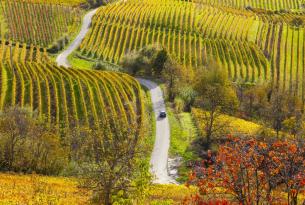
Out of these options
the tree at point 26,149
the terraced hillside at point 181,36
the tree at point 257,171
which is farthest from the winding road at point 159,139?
the terraced hillside at point 181,36

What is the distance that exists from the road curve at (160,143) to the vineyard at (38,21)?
50.9 m

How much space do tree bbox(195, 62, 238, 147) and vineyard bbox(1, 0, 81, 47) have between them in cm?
5727

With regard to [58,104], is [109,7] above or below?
above

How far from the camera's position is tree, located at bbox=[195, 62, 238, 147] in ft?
229

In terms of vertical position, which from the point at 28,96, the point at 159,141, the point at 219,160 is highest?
the point at 219,160

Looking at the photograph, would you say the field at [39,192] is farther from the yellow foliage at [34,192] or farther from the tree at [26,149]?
the tree at [26,149]

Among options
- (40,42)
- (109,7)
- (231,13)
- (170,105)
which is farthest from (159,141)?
(231,13)

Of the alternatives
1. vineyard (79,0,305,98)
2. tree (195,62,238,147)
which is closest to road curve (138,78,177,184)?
tree (195,62,238,147)

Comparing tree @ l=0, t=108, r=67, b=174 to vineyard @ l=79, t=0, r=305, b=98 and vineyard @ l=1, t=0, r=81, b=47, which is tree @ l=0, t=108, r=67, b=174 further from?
vineyard @ l=1, t=0, r=81, b=47

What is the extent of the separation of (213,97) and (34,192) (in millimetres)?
Answer: 46009

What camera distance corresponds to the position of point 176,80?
91.1m

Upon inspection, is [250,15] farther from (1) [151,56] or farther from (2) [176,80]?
(2) [176,80]

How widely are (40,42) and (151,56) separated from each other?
40.2 metres

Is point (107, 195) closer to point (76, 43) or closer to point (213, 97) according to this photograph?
point (213, 97)
